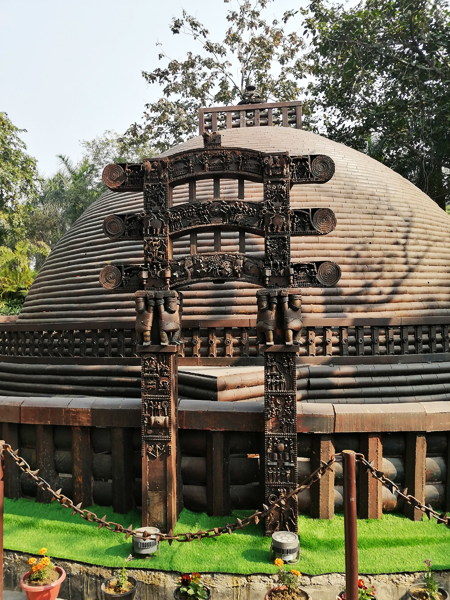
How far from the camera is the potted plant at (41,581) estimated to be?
9.94ft

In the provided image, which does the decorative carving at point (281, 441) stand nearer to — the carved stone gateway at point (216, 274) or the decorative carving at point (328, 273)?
the carved stone gateway at point (216, 274)

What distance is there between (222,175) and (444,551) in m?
3.40

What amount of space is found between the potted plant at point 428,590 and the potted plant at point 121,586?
6.07ft

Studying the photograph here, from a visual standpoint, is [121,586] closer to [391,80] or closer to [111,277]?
[111,277]

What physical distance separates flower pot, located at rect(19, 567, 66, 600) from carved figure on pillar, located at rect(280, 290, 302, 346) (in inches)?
92.5

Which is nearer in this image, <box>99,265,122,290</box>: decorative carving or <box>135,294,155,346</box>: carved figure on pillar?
<box>135,294,155,346</box>: carved figure on pillar

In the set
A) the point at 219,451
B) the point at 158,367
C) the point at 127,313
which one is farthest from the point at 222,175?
the point at 127,313

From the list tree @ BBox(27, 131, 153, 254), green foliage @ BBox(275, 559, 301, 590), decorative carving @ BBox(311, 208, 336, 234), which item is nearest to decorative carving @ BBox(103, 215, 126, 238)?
decorative carving @ BBox(311, 208, 336, 234)

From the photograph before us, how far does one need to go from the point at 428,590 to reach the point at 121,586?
6.69 ft

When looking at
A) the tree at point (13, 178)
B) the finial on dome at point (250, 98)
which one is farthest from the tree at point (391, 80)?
the tree at point (13, 178)

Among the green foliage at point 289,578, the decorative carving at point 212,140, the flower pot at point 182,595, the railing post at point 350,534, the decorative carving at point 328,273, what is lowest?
the flower pot at point 182,595

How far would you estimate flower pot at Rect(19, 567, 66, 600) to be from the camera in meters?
3.02

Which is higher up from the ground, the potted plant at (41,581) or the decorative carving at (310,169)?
the decorative carving at (310,169)

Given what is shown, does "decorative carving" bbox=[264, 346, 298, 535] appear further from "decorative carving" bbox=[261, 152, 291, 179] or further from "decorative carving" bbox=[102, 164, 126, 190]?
"decorative carving" bbox=[102, 164, 126, 190]
